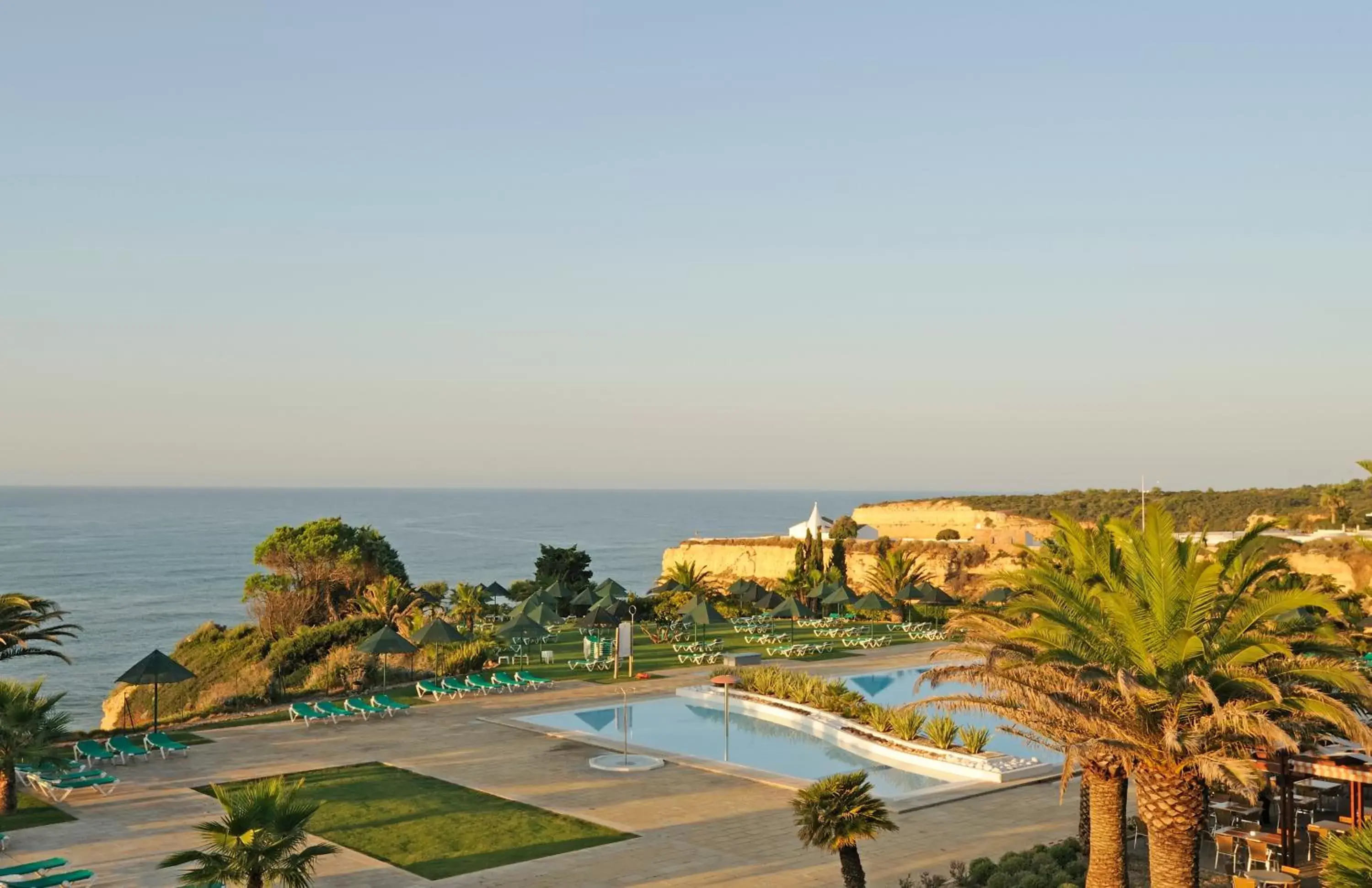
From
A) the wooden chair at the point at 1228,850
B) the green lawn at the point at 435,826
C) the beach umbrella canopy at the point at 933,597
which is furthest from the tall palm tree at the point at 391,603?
the wooden chair at the point at 1228,850

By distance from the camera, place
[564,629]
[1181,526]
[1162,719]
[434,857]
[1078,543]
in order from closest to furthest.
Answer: [1162,719]
[1078,543]
[434,857]
[564,629]
[1181,526]

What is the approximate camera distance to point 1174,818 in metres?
10.7

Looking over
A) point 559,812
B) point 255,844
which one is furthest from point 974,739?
point 255,844

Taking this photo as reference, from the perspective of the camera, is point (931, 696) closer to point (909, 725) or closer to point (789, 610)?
point (909, 725)

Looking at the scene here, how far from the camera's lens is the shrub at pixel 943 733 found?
19766 mm

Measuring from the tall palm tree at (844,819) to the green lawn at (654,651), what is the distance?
17.6 metres

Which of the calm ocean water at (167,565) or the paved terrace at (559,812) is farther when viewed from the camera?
the calm ocean water at (167,565)

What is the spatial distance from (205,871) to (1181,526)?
248 ft

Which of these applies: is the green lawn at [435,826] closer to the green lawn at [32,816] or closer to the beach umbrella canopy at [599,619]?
the green lawn at [32,816]

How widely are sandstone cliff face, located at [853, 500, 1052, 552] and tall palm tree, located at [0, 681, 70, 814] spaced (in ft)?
166

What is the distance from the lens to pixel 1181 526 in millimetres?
75750

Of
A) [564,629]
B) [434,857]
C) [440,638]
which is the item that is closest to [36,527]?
[564,629]

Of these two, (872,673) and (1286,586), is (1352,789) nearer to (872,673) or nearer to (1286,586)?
(1286,586)

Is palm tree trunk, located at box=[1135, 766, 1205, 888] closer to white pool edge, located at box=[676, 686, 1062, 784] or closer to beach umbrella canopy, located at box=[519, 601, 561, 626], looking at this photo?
white pool edge, located at box=[676, 686, 1062, 784]
